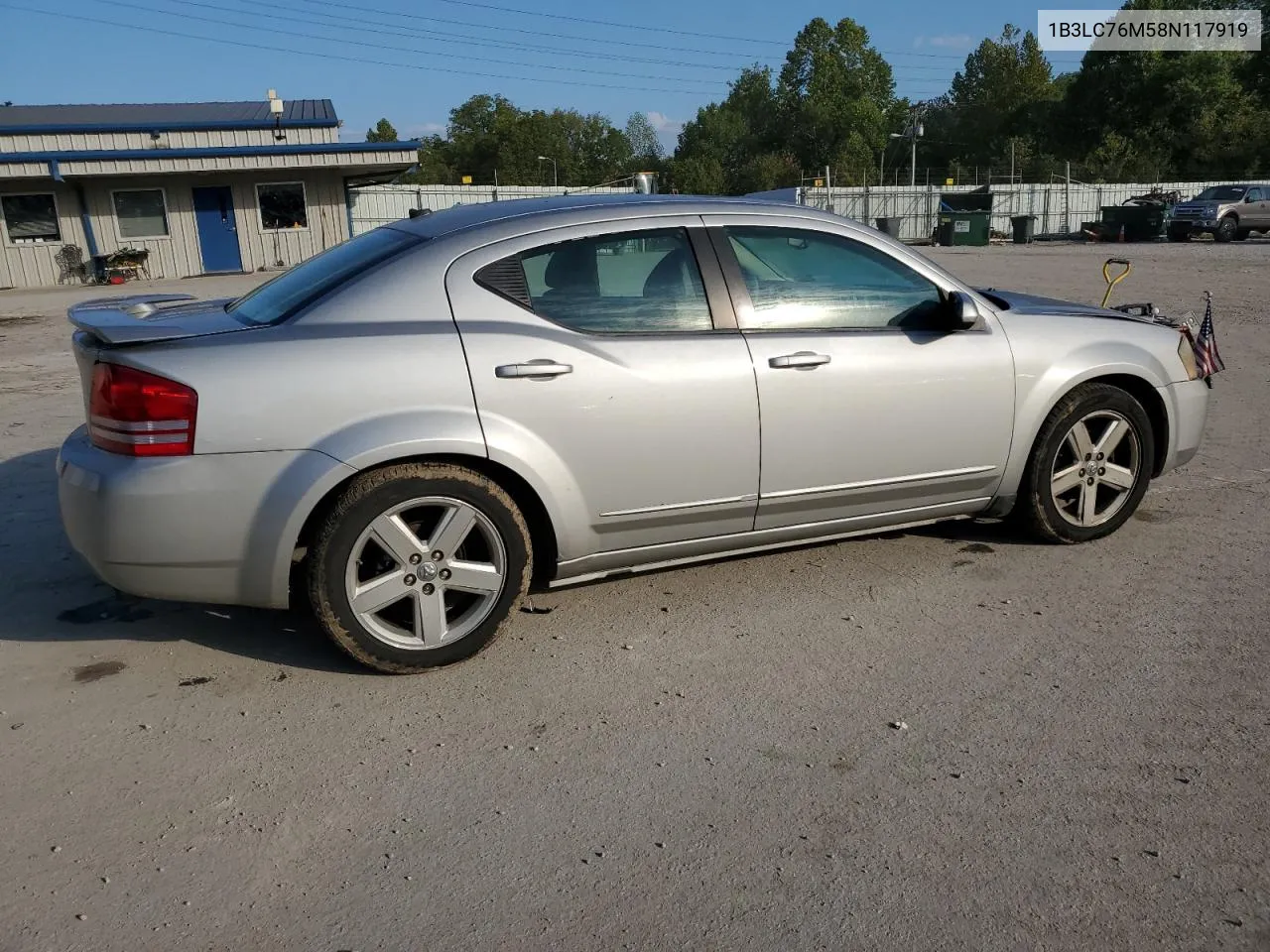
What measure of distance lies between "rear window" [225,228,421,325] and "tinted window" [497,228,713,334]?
1.56ft

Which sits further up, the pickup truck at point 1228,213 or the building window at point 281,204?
the building window at point 281,204

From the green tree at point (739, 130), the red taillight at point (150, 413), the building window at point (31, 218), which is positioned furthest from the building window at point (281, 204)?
the green tree at point (739, 130)

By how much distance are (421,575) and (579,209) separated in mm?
1511

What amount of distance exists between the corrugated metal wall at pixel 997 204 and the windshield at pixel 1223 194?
7990mm

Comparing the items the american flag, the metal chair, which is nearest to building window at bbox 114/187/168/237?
the metal chair

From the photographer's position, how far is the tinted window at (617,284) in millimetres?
3676

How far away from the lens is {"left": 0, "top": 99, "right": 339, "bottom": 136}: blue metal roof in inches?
1040

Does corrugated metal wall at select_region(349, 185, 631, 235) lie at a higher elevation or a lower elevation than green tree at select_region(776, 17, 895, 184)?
Answer: lower

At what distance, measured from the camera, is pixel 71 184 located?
24500 mm

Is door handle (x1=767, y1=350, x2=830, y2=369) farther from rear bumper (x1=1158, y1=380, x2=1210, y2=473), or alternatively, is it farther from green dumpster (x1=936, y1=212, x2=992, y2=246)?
green dumpster (x1=936, y1=212, x2=992, y2=246)

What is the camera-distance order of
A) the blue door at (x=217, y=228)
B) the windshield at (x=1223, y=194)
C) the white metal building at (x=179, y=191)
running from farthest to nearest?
the windshield at (x=1223, y=194) → the blue door at (x=217, y=228) → the white metal building at (x=179, y=191)

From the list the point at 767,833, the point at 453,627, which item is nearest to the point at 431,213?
the point at 453,627

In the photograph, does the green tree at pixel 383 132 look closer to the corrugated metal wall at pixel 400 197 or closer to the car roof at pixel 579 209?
the corrugated metal wall at pixel 400 197

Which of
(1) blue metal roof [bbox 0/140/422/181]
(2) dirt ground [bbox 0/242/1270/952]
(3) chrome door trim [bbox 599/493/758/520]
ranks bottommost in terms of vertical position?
(2) dirt ground [bbox 0/242/1270/952]
